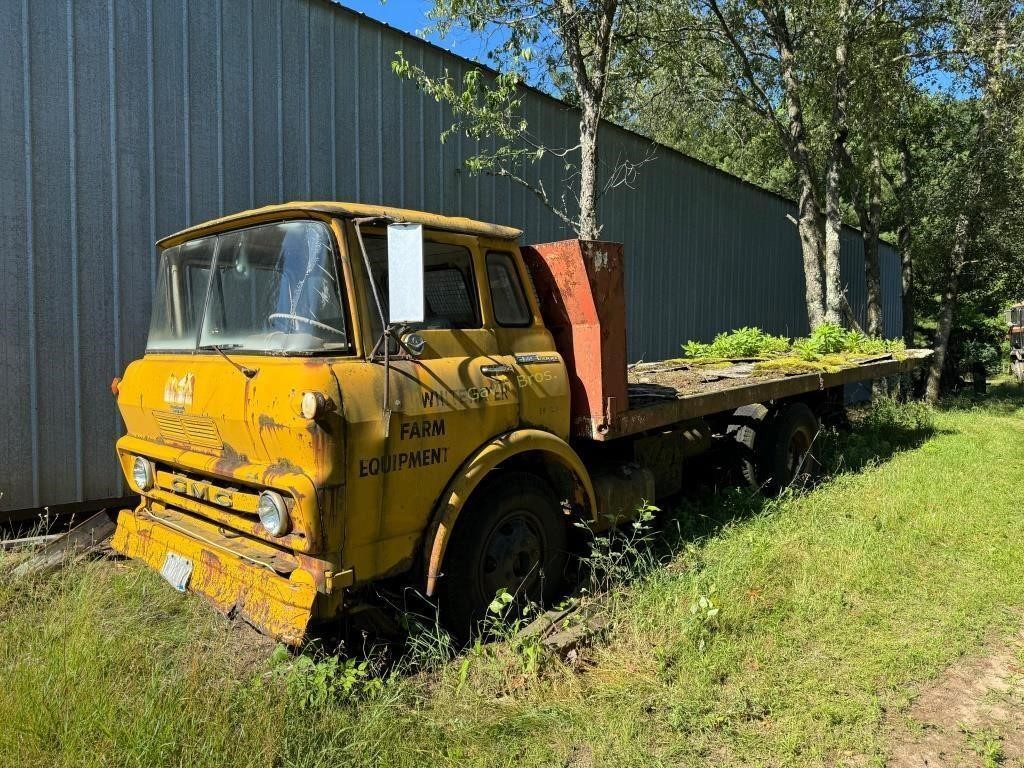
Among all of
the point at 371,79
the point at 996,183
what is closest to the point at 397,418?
the point at 371,79

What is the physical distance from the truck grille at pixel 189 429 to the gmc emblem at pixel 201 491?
21 cm

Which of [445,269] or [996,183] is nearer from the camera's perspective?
[445,269]

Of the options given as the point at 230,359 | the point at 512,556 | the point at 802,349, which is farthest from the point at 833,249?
the point at 230,359

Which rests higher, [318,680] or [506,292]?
[506,292]

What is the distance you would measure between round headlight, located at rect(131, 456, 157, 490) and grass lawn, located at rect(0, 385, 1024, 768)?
0.59m

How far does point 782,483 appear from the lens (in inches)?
264

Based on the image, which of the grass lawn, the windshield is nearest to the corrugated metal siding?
the grass lawn

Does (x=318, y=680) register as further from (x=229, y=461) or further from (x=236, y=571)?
(x=229, y=461)

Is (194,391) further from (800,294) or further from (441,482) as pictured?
(800,294)

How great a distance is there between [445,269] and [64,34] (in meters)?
3.81

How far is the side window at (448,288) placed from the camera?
3803mm

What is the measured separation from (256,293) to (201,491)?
1.04 m

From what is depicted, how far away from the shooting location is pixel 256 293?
140 inches

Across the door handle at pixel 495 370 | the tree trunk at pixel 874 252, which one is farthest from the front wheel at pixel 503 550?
the tree trunk at pixel 874 252
